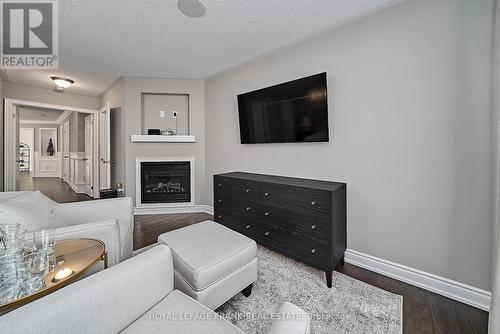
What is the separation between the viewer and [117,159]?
13.9ft

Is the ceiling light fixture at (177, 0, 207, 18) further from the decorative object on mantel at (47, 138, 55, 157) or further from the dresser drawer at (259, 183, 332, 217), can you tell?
the decorative object on mantel at (47, 138, 55, 157)

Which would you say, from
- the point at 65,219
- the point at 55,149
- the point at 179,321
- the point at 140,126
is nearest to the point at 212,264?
the point at 179,321

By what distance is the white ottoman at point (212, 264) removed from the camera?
1.29 m

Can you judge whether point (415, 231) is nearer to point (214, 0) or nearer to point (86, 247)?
point (86, 247)

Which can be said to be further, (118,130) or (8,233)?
(118,130)

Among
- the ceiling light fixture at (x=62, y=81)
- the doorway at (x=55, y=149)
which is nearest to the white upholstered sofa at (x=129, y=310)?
the doorway at (x=55, y=149)

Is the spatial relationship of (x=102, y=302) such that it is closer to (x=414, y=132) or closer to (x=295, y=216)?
(x=295, y=216)

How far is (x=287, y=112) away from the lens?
256 cm

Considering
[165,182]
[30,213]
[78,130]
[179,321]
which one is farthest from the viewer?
[78,130]

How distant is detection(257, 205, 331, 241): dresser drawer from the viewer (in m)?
1.85

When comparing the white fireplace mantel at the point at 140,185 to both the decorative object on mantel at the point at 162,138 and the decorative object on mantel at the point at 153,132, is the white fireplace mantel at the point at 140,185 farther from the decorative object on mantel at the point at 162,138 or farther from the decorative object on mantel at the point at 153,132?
the decorative object on mantel at the point at 153,132

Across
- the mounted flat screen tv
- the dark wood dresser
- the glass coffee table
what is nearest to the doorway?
the mounted flat screen tv

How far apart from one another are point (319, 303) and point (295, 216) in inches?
28.0

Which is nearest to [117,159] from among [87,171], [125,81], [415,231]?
[125,81]
